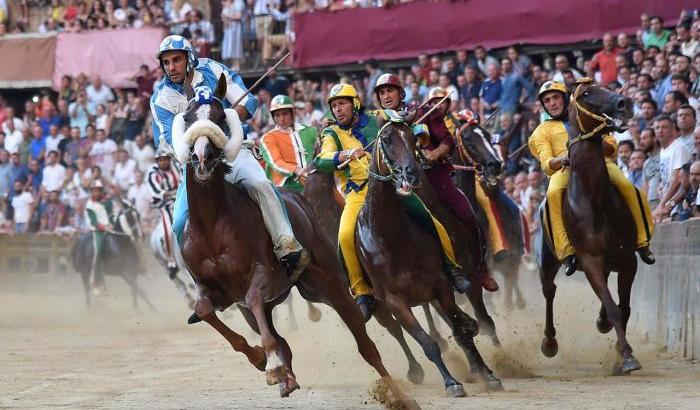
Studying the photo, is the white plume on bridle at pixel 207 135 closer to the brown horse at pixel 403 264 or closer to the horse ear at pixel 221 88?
the horse ear at pixel 221 88

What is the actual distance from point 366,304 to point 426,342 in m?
1.19

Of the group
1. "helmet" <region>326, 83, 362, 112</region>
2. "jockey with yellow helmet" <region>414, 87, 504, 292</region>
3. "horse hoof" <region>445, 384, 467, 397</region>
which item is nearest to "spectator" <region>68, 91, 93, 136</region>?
"jockey with yellow helmet" <region>414, 87, 504, 292</region>

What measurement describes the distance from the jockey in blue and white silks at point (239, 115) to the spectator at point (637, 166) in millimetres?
6748

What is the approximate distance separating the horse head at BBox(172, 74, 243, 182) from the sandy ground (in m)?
1.97

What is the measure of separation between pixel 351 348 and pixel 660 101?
596cm

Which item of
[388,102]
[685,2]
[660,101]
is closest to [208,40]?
[685,2]

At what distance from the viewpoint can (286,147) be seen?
54.9 ft

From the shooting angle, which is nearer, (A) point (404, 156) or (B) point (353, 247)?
(A) point (404, 156)

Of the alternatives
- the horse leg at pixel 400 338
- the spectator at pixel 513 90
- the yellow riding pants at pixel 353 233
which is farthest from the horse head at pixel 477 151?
the spectator at pixel 513 90

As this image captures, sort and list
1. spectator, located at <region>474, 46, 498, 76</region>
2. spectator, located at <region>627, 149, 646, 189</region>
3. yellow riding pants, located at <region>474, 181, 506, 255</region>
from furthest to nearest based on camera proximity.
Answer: spectator, located at <region>474, 46, 498, 76</region> → spectator, located at <region>627, 149, 646, 189</region> → yellow riding pants, located at <region>474, 181, 506, 255</region>

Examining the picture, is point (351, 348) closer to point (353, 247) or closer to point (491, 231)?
point (491, 231)

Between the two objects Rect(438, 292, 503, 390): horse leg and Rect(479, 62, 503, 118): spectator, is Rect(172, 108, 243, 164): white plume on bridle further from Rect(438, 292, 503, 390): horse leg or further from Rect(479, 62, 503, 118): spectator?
Rect(479, 62, 503, 118): spectator

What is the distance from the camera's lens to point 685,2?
21469mm

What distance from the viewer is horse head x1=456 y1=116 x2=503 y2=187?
47.3 feet
